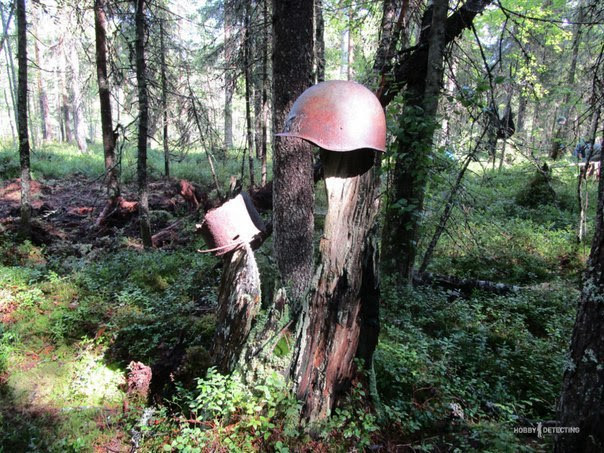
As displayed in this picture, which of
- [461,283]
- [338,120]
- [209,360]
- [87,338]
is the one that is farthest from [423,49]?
[87,338]

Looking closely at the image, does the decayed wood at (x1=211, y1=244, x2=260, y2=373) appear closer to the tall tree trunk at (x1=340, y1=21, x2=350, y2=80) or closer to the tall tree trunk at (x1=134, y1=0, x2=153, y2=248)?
the tall tree trunk at (x1=134, y1=0, x2=153, y2=248)

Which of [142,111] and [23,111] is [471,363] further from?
[23,111]

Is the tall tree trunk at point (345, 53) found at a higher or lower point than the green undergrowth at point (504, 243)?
higher

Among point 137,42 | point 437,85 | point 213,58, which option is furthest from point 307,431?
point 213,58

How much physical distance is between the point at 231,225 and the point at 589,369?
2905 mm

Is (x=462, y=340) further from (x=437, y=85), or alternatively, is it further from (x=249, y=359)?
(x=437, y=85)

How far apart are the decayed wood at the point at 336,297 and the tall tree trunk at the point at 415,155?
2.01 meters

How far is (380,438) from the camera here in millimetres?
2619

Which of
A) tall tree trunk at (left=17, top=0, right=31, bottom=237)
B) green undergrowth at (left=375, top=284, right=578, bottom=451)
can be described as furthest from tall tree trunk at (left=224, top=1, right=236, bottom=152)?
green undergrowth at (left=375, top=284, right=578, bottom=451)

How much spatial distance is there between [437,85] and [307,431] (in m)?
4.29

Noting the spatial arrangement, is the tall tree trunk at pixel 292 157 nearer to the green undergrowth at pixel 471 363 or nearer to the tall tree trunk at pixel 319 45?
the green undergrowth at pixel 471 363

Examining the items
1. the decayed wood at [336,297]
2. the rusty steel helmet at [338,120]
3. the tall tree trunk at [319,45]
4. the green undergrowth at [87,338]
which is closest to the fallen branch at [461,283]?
the green undergrowth at [87,338]

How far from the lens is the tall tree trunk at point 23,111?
7262mm

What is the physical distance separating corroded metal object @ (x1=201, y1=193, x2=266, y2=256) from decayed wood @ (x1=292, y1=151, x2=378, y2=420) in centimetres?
114
